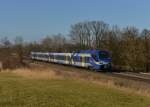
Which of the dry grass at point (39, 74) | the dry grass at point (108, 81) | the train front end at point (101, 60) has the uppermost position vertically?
the train front end at point (101, 60)

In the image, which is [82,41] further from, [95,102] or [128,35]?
[95,102]

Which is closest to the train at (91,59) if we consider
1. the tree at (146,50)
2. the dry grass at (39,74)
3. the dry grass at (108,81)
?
the tree at (146,50)

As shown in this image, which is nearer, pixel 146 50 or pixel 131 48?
pixel 146 50

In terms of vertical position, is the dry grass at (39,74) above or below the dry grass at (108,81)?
above

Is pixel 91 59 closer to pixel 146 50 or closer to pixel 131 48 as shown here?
pixel 131 48

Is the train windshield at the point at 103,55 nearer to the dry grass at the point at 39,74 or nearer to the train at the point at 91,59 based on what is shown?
the train at the point at 91,59

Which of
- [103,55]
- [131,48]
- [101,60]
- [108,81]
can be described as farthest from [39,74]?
[131,48]

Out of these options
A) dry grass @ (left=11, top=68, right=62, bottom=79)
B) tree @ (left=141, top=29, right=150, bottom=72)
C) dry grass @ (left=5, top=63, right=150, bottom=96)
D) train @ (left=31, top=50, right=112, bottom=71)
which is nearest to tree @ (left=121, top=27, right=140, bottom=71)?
tree @ (left=141, top=29, right=150, bottom=72)

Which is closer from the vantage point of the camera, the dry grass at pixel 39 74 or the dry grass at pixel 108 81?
the dry grass at pixel 108 81

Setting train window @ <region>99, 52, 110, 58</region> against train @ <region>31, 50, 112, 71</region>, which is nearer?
train @ <region>31, 50, 112, 71</region>

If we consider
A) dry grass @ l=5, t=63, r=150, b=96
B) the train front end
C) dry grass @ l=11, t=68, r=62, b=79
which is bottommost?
dry grass @ l=5, t=63, r=150, b=96

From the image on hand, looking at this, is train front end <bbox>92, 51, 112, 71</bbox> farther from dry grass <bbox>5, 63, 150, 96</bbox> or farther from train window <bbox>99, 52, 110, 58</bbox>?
dry grass <bbox>5, 63, 150, 96</bbox>

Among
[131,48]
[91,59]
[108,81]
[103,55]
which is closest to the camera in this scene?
[108,81]

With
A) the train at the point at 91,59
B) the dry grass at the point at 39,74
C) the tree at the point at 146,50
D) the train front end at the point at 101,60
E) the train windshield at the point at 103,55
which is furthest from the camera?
the tree at the point at 146,50
